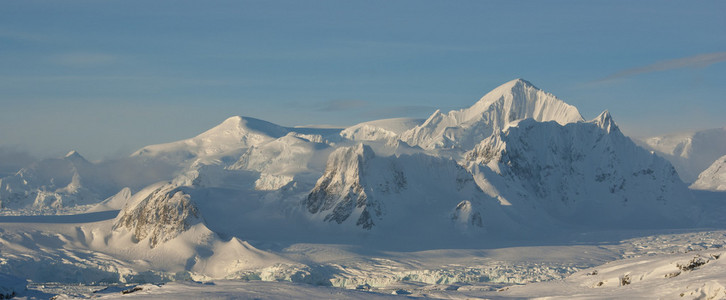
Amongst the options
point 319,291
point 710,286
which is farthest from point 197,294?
point 710,286

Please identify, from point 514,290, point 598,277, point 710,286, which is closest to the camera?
point 710,286

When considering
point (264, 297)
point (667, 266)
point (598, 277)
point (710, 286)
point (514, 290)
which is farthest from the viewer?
point (514, 290)

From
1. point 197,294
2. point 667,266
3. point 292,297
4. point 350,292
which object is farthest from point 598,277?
point 197,294

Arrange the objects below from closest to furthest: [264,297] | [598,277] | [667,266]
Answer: [264,297] < [667,266] < [598,277]

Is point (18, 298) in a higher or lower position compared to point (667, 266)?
lower

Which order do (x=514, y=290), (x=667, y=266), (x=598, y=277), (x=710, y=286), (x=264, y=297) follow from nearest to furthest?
(x=710, y=286) → (x=264, y=297) → (x=667, y=266) → (x=598, y=277) → (x=514, y=290)

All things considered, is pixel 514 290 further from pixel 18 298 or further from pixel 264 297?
pixel 18 298

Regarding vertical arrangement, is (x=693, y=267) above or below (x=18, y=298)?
above

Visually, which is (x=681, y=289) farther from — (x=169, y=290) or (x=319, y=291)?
(x=169, y=290)

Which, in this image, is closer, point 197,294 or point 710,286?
point 710,286
